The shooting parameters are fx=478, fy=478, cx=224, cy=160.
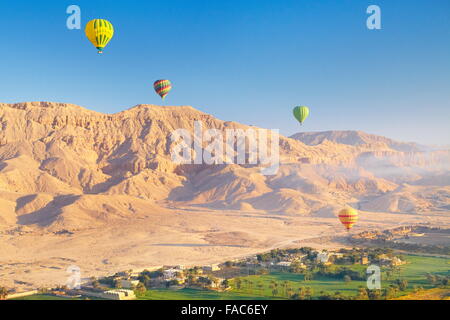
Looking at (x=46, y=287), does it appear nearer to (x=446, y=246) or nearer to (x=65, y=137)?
(x=446, y=246)

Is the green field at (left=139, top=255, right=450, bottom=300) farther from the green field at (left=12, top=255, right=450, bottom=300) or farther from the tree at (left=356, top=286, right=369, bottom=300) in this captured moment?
the tree at (left=356, top=286, right=369, bottom=300)

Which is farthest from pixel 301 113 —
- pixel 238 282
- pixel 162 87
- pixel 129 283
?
pixel 129 283

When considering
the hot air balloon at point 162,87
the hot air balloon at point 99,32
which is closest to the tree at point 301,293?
the hot air balloon at point 99,32

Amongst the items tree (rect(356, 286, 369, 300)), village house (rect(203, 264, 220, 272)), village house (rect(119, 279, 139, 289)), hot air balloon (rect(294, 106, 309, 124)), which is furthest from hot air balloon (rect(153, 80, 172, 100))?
tree (rect(356, 286, 369, 300))

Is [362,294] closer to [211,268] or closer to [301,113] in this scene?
[211,268]
